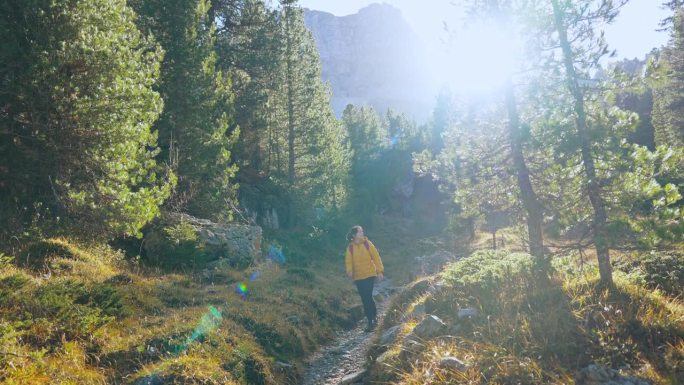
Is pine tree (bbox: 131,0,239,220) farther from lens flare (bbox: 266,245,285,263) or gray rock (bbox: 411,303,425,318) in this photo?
gray rock (bbox: 411,303,425,318)

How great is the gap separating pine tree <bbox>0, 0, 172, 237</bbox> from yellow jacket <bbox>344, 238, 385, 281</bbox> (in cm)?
567

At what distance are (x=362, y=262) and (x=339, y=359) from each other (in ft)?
9.15

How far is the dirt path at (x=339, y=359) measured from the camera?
8.95 m

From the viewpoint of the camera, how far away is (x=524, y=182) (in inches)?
436

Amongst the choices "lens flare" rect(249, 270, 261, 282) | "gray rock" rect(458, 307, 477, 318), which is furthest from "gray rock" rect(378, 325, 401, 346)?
"lens flare" rect(249, 270, 261, 282)

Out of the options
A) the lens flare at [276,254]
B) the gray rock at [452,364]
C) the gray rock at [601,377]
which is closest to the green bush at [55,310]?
the gray rock at [452,364]

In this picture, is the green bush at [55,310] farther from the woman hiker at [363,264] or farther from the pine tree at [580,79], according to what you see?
the pine tree at [580,79]

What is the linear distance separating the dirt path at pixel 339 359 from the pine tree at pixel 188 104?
918 centimetres

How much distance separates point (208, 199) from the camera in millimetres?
19328

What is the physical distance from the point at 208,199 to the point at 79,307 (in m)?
12.1

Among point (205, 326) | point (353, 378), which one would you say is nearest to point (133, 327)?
point (205, 326)

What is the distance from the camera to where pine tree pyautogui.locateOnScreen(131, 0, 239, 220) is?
698 inches

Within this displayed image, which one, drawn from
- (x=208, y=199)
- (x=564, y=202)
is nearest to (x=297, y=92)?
(x=208, y=199)

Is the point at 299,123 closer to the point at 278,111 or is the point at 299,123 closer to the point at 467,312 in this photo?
the point at 278,111
